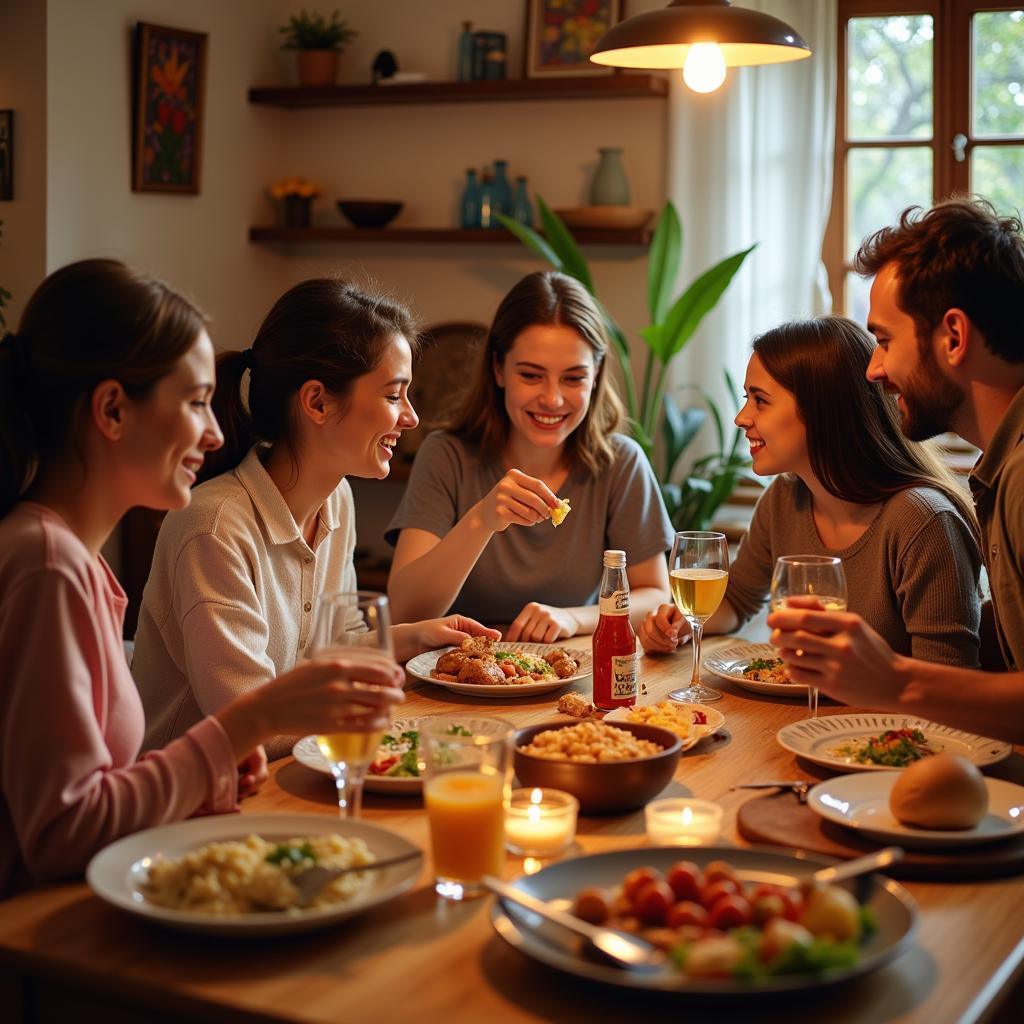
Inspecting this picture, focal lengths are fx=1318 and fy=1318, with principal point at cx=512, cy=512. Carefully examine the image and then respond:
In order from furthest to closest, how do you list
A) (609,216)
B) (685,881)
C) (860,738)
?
(609,216) < (860,738) < (685,881)

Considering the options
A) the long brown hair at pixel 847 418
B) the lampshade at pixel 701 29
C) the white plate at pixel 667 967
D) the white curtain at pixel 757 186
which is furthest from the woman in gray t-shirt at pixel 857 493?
the white curtain at pixel 757 186

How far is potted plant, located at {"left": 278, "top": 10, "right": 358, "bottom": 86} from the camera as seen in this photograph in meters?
4.99

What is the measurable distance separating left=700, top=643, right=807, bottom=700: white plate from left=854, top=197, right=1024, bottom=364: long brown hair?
0.56 metres

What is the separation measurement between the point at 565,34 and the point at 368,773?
362 cm

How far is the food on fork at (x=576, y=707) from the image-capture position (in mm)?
1825

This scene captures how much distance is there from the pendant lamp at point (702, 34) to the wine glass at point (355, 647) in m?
1.17

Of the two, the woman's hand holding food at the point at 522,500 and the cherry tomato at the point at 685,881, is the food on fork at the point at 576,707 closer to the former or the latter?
the woman's hand holding food at the point at 522,500

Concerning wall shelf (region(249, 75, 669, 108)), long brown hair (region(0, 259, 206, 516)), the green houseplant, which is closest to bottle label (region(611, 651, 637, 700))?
long brown hair (region(0, 259, 206, 516))

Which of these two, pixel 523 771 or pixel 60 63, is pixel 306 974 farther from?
pixel 60 63

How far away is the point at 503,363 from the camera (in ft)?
9.36

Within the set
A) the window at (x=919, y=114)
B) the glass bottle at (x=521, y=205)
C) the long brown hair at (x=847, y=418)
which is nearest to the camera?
the long brown hair at (x=847, y=418)

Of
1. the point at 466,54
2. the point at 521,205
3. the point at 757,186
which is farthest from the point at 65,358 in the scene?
the point at 466,54

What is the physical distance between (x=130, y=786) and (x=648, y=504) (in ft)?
5.52

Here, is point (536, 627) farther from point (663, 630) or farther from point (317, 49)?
point (317, 49)
